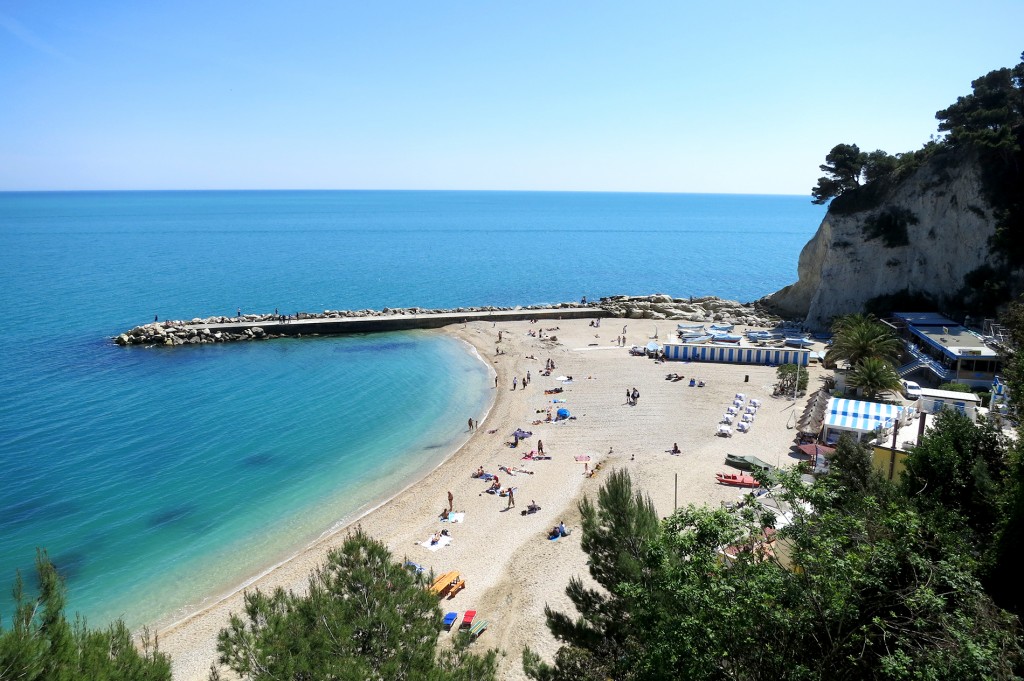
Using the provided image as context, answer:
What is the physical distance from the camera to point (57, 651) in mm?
7340

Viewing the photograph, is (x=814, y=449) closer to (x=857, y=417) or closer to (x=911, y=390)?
(x=857, y=417)

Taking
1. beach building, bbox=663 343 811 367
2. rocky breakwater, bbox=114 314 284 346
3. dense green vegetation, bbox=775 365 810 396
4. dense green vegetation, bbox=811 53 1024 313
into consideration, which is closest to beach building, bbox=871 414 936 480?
dense green vegetation, bbox=775 365 810 396

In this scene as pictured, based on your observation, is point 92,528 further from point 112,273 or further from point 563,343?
point 112,273

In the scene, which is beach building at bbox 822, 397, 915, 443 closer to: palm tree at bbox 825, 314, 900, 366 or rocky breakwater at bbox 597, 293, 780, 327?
palm tree at bbox 825, 314, 900, 366

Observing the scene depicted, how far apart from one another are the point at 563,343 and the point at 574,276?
41.5m

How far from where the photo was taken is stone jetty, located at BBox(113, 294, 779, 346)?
50.7m

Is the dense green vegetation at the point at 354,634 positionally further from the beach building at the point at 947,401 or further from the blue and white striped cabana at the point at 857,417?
the beach building at the point at 947,401

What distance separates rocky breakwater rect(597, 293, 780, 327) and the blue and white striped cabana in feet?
87.8

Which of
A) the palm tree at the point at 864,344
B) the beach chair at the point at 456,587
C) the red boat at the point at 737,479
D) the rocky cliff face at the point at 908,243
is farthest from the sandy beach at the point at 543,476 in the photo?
the rocky cliff face at the point at 908,243

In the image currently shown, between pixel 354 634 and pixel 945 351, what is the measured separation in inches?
1307

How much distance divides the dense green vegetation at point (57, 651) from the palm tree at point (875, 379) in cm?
2956

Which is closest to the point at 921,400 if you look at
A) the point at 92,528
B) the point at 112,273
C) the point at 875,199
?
the point at 875,199

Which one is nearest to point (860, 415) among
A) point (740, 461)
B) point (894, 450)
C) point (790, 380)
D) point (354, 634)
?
point (740, 461)

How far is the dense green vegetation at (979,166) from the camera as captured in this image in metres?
37.0
